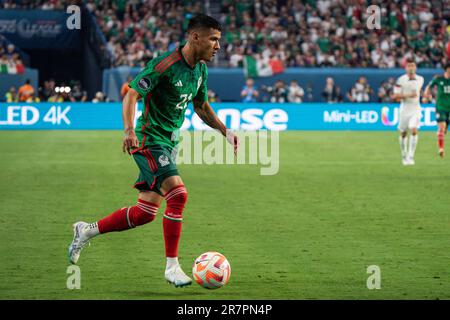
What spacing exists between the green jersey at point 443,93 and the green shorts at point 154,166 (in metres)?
15.8

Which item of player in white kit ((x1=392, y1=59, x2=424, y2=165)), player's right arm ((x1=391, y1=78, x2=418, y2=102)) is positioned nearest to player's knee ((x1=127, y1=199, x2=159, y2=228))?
player in white kit ((x1=392, y1=59, x2=424, y2=165))

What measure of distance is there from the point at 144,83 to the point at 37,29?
1167 inches

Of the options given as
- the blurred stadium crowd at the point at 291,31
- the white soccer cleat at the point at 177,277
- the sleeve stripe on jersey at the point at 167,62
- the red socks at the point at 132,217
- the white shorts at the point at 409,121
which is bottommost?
the white soccer cleat at the point at 177,277

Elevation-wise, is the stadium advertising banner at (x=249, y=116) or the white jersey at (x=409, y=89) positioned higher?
the white jersey at (x=409, y=89)

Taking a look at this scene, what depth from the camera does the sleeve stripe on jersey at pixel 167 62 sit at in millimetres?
7934

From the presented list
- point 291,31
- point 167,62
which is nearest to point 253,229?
point 167,62

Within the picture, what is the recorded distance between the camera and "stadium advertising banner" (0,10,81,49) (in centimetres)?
3600

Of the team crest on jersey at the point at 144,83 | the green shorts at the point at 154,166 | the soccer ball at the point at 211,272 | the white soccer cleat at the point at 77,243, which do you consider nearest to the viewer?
the soccer ball at the point at 211,272

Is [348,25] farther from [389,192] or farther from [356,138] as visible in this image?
[389,192]

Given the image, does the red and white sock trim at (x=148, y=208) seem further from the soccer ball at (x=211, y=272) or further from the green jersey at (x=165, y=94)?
the soccer ball at (x=211, y=272)

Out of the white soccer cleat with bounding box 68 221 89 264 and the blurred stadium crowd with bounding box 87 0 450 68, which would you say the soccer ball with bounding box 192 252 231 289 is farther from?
the blurred stadium crowd with bounding box 87 0 450 68

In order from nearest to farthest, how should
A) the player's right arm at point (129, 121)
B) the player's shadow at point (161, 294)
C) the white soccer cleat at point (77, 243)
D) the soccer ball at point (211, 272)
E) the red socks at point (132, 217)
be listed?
the player's shadow at point (161, 294) → the player's right arm at point (129, 121) → the soccer ball at point (211, 272) → the red socks at point (132, 217) → the white soccer cleat at point (77, 243)

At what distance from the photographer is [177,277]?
781 cm

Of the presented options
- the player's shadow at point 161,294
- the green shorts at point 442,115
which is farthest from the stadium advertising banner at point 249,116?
the player's shadow at point 161,294
